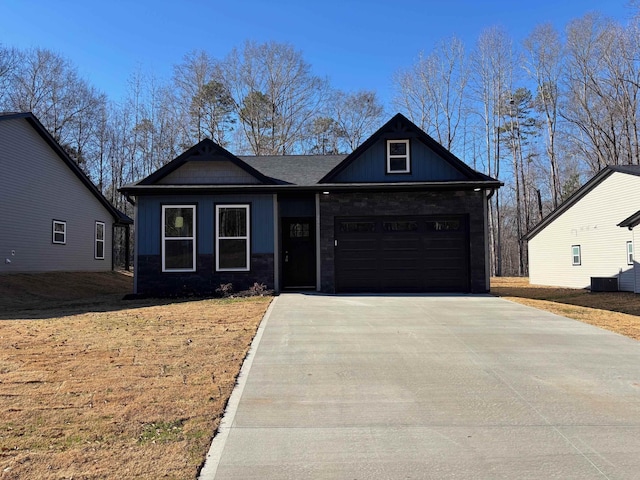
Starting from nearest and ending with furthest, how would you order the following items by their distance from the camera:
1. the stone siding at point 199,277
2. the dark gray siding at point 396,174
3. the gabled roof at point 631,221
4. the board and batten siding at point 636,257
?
1. the stone siding at point 199,277
2. the dark gray siding at point 396,174
3. the gabled roof at point 631,221
4. the board and batten siding at point 636,257

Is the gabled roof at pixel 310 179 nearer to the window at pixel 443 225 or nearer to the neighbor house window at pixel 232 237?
the neighbor house window at pixel 232 237

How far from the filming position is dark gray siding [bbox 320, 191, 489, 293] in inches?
528

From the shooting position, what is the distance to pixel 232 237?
13.9 m

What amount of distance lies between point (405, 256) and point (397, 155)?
10.4ft

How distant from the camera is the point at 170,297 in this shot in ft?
44.7

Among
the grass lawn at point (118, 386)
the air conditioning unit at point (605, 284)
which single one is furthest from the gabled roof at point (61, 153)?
the air conditioning unit at point (605, 284)

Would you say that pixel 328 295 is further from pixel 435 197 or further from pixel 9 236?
pixel 9 236

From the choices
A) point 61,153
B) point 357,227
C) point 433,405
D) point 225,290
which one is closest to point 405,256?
point 357,227

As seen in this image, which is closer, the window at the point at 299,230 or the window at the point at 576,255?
the window at the point at 299,230

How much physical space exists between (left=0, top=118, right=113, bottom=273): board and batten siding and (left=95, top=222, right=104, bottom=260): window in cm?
51

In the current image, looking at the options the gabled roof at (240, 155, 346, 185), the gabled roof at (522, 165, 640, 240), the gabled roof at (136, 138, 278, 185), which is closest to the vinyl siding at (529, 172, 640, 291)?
the gabled roof at (522, 165, 640, 240)

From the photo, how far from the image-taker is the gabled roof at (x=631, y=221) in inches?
653

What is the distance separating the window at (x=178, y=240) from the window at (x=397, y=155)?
6202 mm

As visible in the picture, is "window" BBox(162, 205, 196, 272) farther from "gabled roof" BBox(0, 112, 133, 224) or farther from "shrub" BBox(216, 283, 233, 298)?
"gabled roof" BBox(0, 112, 133, 224)
